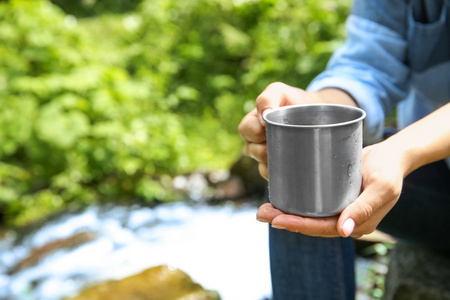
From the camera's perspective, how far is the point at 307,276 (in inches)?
53.1

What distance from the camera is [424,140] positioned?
3.44ft

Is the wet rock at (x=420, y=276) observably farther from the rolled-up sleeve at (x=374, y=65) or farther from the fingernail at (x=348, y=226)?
the fingernail at (x=348, y=226)

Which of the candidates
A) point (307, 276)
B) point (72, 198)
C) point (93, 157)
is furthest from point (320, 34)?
point (307, 276)

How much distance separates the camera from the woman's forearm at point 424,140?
1033 mm

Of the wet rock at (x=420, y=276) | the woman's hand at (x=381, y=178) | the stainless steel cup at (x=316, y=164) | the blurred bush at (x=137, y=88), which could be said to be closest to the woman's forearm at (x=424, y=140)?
the woman's hand at (x=381, y=178)

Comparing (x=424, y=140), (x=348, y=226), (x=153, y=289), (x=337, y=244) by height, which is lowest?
(x=153, y=289)

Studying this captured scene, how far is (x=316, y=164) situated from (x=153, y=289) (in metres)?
1.87

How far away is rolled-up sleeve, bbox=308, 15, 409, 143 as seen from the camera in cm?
150

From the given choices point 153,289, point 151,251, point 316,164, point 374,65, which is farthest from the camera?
point 151,251

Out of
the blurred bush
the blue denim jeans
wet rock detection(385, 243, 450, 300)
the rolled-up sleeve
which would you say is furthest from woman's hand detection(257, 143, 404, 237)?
the blurred bush

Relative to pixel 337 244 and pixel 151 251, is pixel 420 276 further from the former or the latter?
pixel 151 251

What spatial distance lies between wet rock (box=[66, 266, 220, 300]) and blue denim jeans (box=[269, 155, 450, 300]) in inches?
45.4

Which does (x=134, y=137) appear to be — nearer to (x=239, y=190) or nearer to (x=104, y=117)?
(x=104, y=117)

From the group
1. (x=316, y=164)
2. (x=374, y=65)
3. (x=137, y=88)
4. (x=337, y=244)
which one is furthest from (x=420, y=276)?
(x=137, y=88)
